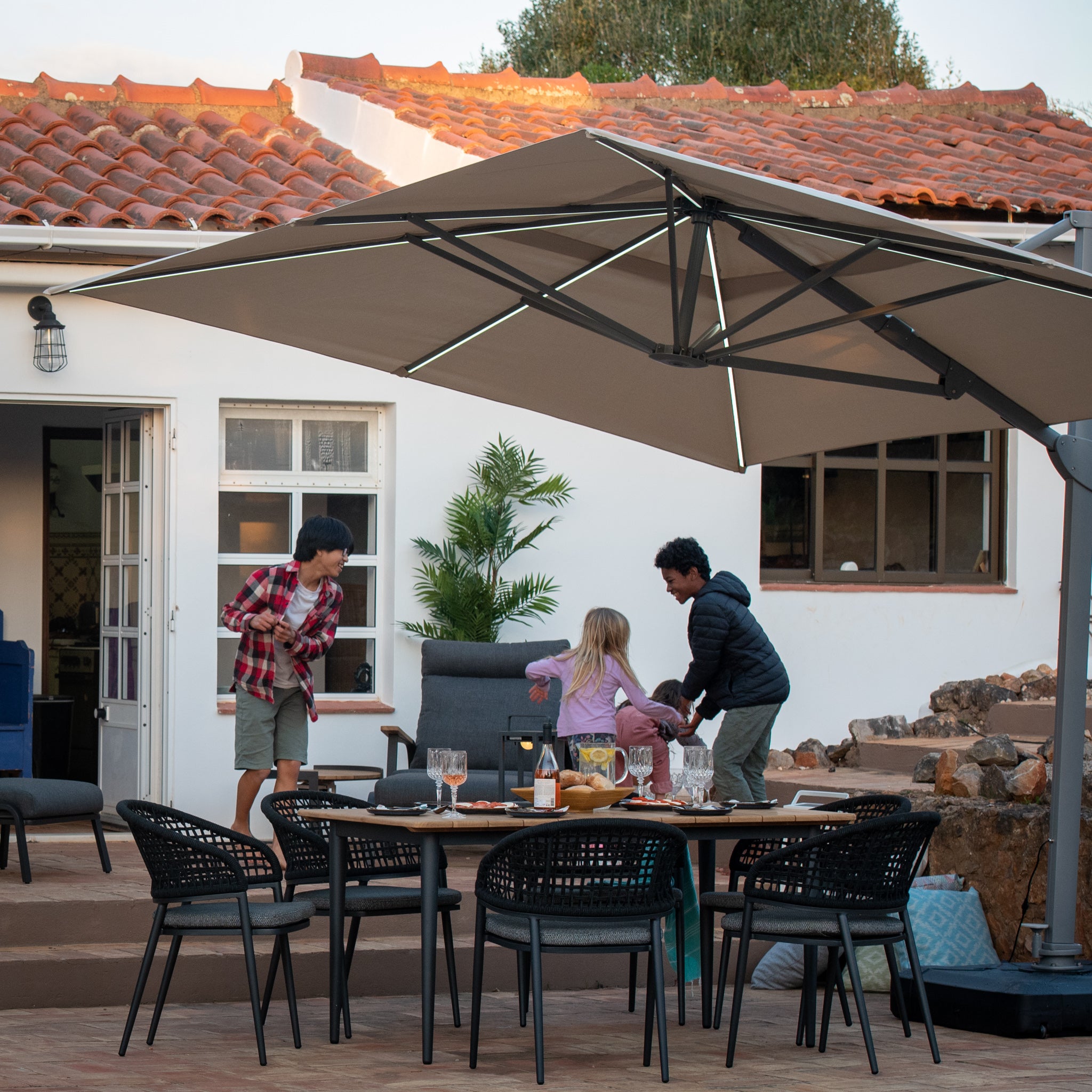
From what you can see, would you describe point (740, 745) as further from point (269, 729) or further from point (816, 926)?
point (269, 729)

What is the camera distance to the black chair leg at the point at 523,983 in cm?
547

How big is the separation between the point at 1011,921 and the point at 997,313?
2.77m

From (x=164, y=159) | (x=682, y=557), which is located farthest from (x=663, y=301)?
(x=164, y=159)

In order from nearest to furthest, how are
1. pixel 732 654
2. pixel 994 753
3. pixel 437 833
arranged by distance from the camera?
pixel 437 833 < pixel 732 654 < pixel 994 753


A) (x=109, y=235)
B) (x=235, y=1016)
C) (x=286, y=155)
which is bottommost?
(x=235, y=1016)

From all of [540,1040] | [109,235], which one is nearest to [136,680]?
[109,235]

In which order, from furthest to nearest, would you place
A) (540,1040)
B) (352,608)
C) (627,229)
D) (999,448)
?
(999,448), (352,608), (627,229), (540,1040)

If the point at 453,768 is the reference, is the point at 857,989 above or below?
below

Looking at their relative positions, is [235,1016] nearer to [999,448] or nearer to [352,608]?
[352,608]

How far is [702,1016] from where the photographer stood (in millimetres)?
5594

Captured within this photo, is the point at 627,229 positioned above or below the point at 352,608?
above

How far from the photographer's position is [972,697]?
9.15 metres

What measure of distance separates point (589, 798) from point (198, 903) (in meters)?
1.38

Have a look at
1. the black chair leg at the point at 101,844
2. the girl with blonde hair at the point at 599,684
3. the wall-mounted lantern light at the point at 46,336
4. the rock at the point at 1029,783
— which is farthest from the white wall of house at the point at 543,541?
the rock at the point at 1029,783
